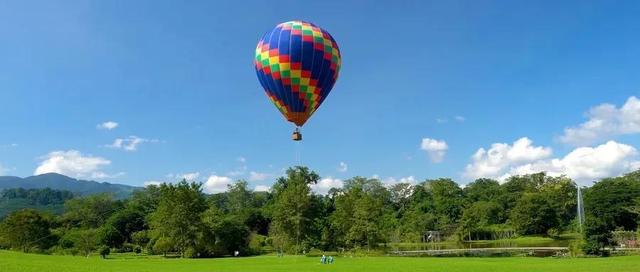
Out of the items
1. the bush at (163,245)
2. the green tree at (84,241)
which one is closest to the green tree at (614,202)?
the bush at (163,245)

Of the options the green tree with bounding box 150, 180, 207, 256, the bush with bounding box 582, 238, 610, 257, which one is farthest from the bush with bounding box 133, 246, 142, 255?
the bush with bounding box 582, 238, 610, 257

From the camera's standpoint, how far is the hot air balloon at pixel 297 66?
27188 mm

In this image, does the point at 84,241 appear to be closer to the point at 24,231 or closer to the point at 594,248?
the point at 24,231

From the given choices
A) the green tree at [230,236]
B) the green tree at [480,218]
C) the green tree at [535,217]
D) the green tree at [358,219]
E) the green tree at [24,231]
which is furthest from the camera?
the green tree at [480,218]

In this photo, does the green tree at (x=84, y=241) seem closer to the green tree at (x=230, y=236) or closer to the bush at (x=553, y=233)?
the green tree at (x=230, y=236)

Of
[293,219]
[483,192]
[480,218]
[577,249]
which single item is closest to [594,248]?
[577,249]

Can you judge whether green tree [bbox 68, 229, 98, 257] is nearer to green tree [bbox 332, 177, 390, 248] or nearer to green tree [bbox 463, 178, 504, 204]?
green tree [bbox 332, 177, 390, 248]

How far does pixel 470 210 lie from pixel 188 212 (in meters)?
57.9

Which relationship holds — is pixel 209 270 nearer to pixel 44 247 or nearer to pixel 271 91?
pixel 271 91

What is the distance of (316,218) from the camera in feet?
219

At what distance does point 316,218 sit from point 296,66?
138ft

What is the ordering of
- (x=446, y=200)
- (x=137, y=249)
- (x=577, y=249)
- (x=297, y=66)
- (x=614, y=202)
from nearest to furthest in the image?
(x=297, y=66) < (x=577, y=249) < (x=137, y=249) < (x=614, y=202) < (x=446, y=200)

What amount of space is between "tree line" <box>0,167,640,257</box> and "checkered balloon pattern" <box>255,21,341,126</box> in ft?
103

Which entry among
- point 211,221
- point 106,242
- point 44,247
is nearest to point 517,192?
point 211,221
